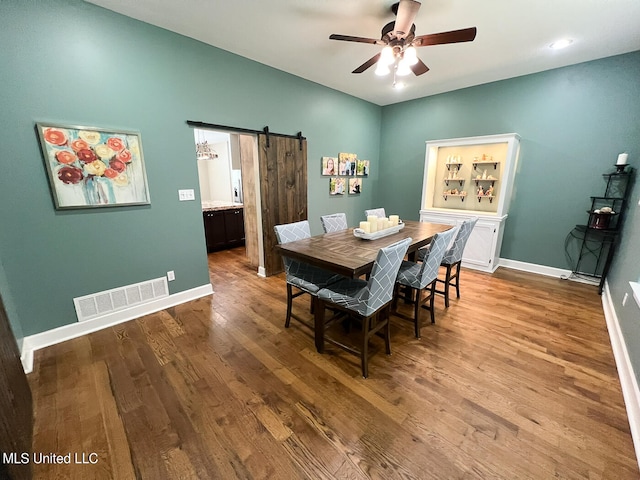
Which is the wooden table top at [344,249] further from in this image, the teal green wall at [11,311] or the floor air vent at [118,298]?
the teal green wall at [11,311]

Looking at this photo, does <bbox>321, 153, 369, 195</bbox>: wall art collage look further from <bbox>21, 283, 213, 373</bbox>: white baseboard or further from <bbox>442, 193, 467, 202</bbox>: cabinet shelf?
<bbox>21, 283, 213, 373</bbox>: white baseboard

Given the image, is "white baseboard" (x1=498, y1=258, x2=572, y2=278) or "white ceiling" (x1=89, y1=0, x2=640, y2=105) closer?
"white ceiling" (x1=89, y1=0, x2=640, y2=105)

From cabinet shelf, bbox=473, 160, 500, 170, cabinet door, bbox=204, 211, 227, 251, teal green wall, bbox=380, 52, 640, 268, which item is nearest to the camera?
teal green wall, bbox=380, 52, 640, 268

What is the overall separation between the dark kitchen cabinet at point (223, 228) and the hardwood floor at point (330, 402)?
92.0 inches

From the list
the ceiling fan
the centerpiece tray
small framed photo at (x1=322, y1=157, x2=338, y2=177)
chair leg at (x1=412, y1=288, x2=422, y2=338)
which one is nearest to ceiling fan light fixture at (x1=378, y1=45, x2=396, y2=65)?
the ceiling fan

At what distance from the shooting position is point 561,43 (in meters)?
2.74

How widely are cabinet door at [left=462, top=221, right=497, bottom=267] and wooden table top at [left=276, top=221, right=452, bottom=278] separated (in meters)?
1.47

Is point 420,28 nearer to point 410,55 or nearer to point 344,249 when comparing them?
point 410,55

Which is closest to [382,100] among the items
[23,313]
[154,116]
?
[154,116]

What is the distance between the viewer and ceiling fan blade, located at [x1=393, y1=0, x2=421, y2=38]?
1758mm

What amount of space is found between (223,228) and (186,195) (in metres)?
2.17

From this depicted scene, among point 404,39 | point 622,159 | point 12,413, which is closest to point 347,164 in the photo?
point 404,39

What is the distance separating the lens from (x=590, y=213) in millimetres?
3203

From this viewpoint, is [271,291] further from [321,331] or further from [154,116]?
[154,116]
